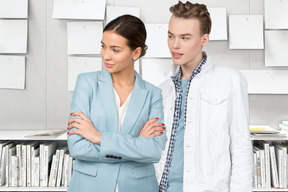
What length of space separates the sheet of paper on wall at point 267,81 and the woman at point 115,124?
5.32ft

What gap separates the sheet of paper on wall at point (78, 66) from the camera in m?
2.65

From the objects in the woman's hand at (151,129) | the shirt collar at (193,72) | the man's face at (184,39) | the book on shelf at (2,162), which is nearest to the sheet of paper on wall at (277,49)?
the shirt collar at (193,72)

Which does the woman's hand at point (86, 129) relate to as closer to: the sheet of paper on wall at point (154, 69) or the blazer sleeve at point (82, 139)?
the blazer sleeve at point (82, 139)

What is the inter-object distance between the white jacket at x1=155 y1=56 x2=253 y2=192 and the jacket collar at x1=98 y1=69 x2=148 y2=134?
0.39m

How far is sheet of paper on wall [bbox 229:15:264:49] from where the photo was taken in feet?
8.61

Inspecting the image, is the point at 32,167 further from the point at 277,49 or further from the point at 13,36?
the point at 277,49

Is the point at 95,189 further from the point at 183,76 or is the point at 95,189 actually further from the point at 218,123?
the point at 183,76

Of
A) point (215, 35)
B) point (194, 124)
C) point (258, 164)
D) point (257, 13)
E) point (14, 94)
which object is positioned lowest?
point (258, 164)

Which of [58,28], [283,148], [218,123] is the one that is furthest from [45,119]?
[283,148]

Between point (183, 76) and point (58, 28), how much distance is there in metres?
1.39

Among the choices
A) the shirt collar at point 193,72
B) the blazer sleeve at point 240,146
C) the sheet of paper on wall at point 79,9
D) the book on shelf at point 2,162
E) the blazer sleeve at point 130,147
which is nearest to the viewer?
the blazer sleeve at point 130,147

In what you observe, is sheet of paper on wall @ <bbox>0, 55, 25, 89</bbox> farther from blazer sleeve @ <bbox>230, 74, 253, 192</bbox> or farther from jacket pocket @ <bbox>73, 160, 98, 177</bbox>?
blazer sleeve @ <bbox>230, 74, 253, 192</bbox>

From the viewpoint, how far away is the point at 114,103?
1.17 m

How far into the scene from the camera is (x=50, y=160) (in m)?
2.41
